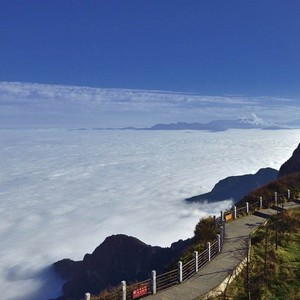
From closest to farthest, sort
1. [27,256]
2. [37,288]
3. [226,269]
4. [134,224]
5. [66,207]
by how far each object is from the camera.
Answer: [226,269], [37,288], [27,256], [134,224], [66,207]

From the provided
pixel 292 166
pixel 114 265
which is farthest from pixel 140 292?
pixel 292 166

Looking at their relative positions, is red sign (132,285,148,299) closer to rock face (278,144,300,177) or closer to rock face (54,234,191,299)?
rock face (54,234,191,299)

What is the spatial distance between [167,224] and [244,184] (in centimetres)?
3838

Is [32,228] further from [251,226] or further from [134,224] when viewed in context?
[251,226]

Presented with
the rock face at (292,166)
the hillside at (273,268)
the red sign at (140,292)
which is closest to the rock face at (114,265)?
the rock face at (292,166)

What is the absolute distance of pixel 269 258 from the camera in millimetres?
18266

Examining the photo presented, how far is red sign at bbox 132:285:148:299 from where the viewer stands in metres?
14.0

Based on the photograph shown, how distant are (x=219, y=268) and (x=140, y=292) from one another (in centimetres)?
463

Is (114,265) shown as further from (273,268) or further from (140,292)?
(140,292)

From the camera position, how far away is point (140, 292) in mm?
14258

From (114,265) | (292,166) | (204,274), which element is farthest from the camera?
(114,265)

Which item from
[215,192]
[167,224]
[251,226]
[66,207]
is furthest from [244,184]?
[251,226]

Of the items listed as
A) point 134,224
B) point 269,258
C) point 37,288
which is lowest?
point 37,288

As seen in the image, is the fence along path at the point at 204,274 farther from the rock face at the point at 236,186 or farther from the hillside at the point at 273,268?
the rock face at the point at 236,186
